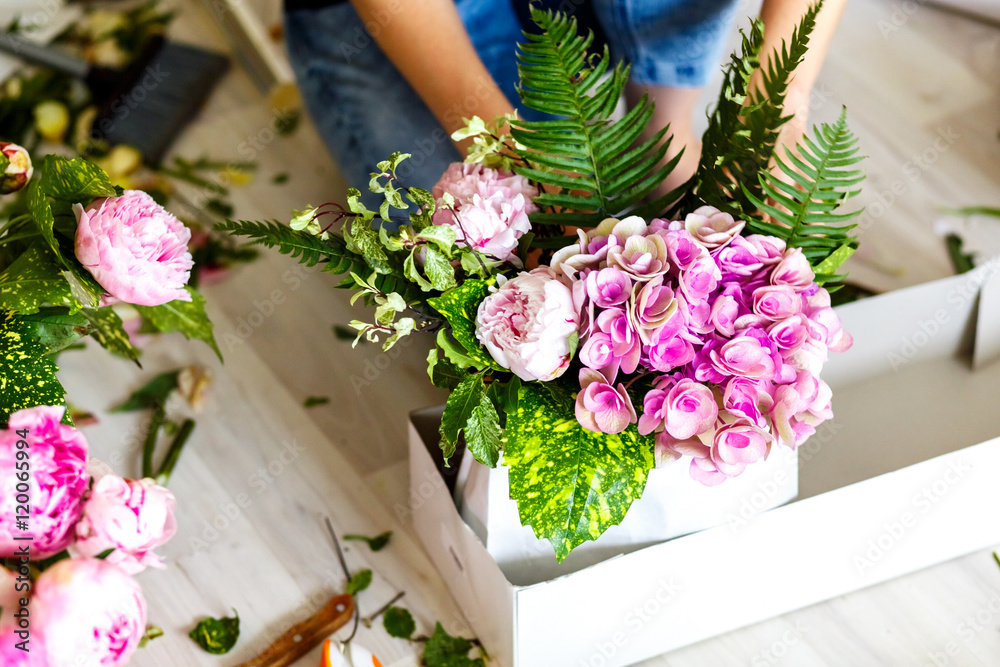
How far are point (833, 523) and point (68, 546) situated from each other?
520mm

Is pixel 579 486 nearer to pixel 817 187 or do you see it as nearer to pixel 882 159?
pixel 817 187

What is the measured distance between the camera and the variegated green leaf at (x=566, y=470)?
0.50m

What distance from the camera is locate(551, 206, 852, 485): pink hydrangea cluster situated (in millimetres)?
461

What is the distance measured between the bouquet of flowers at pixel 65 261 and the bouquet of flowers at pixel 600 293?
0.27 ft

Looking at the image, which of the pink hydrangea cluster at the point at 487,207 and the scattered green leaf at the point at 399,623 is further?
the scattered green leaf at the point at 399,623

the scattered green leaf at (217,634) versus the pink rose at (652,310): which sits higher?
the pink rose at (652,310)

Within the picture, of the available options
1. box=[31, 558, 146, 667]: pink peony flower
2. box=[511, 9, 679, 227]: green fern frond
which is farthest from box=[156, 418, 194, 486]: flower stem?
box=[511, 9, 679, 227]: green fern frond

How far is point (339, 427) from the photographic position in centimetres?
83

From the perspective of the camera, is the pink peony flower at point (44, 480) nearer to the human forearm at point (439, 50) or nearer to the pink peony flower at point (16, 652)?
the pink peony flower at point (16, 652)

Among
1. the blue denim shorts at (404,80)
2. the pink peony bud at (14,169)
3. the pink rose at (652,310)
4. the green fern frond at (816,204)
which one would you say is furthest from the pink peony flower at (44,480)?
the blue denim shorts at (404,80)

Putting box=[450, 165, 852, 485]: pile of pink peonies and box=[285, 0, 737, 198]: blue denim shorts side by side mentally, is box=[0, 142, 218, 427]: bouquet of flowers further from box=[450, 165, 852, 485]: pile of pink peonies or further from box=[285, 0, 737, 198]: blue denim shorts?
box=[285, 0, 737, 198]: blue denim shorts

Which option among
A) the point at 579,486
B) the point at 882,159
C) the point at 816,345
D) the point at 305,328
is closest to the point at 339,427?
the point at 305,328

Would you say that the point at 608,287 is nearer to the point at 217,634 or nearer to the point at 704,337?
the point at 704,337

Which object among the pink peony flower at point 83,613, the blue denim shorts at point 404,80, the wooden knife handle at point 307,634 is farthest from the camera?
the blue denim shorts at point 404,80
